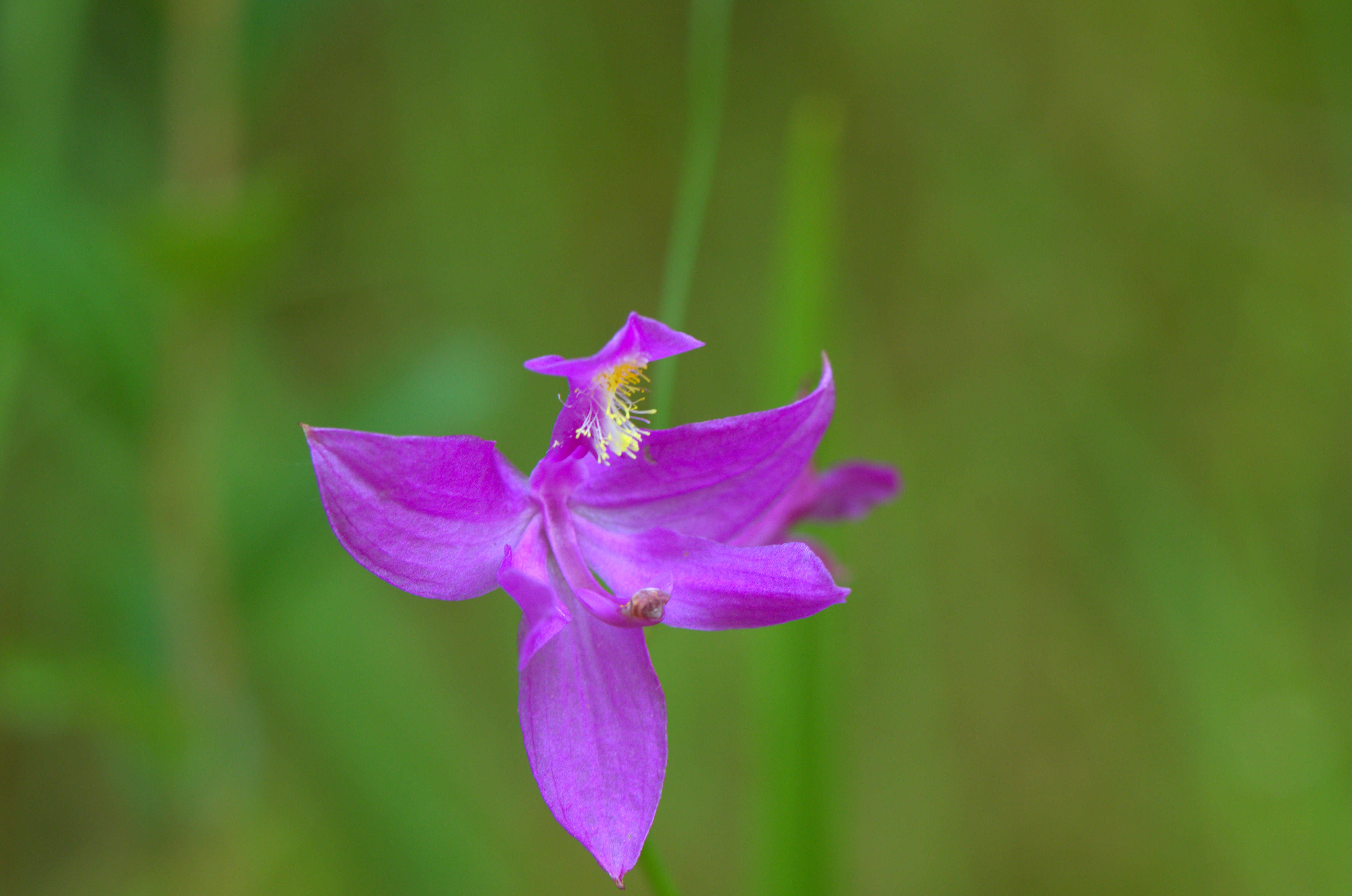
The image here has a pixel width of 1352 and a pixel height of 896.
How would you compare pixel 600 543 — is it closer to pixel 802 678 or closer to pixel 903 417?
pixel 802 678

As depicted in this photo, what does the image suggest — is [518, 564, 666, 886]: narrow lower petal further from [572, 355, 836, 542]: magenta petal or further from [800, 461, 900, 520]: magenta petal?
[800, 461, 900, 520]: magenta petal

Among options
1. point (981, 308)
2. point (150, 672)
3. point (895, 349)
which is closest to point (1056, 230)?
point (981, 308)

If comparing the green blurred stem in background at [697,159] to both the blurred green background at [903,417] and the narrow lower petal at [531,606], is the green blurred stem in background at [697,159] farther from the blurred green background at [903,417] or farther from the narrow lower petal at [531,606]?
the blurred green background at [903,417]

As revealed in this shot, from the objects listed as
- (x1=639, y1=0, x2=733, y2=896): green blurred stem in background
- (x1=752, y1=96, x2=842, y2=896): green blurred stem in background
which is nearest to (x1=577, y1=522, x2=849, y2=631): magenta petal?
(x1=639, y1=0, x2=733, y2=896): green blurred stem in background

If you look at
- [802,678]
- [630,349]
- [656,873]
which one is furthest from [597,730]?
[802,678]

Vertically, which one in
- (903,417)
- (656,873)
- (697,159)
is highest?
(697,159)
